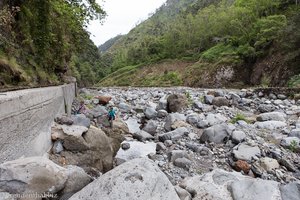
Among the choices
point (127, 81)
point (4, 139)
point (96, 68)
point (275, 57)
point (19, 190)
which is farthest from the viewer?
point (96, 68)

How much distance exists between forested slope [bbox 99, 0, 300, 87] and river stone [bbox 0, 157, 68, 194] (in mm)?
18226

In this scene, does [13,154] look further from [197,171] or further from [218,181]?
[197,171]

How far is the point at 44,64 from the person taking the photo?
32.6 ft

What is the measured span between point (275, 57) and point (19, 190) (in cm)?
2570

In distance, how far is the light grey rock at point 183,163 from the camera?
188 inches

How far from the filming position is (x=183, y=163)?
4.79 metres

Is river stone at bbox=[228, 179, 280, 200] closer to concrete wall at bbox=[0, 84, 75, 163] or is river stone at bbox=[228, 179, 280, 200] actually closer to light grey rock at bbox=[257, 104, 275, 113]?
concrete wall at bbox=[0, 84, 75, 163]

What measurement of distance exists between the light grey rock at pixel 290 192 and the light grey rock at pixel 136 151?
10.7 feet

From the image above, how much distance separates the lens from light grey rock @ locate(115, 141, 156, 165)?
18.5 feet

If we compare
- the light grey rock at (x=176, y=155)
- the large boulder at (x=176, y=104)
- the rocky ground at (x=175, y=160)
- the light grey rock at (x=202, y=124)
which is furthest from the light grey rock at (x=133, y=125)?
the light grey rock at (x=176, y=155)

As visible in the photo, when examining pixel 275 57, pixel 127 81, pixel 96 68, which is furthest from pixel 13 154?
pixel 96 68

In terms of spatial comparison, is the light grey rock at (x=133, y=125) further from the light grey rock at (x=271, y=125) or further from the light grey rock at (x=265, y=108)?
the light grey rock at (x=265, y=108)

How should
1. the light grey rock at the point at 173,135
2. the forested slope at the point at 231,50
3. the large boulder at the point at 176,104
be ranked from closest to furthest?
the light grey rock at the point at 173,135 → the large boulder at the point at 176,104 → the forested slope at the point at 231,50

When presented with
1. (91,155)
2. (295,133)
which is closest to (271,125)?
(295,133)
